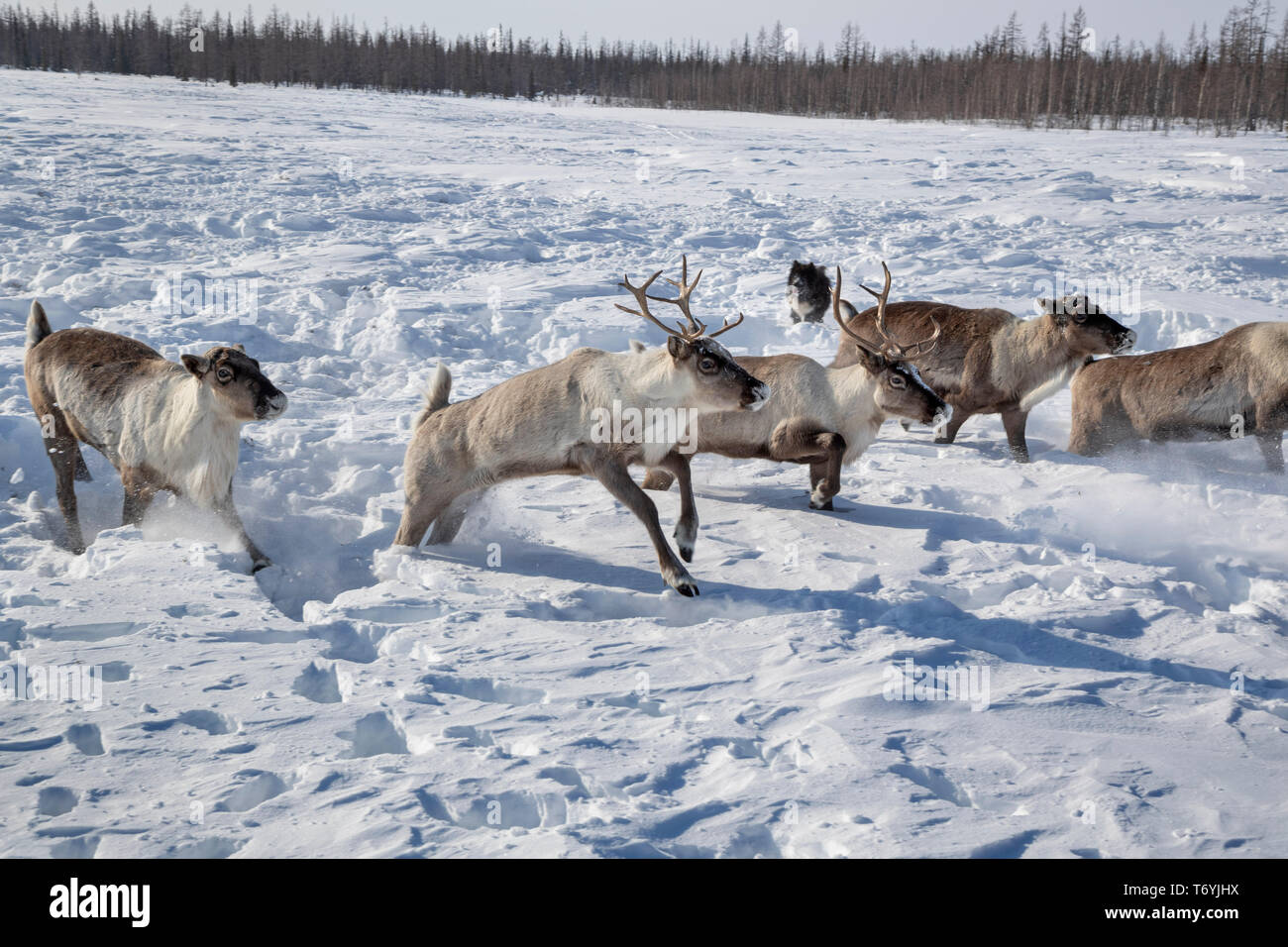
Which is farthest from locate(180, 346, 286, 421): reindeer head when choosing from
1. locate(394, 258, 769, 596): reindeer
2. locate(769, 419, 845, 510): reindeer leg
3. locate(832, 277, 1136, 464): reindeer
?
locate(832, 277, 1136, 464): reindeer

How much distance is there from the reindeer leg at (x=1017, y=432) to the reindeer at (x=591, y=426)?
2.97 metres

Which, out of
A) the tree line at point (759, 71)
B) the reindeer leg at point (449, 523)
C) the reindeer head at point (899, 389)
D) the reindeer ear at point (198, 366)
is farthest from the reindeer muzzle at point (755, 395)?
the tree line at point (759, 71)

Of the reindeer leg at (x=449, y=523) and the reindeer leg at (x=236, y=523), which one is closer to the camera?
the reindeer leg at (x=236, y=523)

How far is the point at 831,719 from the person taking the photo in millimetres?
3639

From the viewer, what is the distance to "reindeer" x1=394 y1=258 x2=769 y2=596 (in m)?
5.26

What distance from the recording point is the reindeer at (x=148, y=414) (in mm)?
5504

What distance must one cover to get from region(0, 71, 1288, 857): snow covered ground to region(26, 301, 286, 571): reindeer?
224mm

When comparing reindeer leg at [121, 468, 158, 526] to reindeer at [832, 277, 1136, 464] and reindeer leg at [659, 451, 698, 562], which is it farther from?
reindeer at [832, 277, 1136, 464]

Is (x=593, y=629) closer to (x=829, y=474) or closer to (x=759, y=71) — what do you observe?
(x=829, y=474)

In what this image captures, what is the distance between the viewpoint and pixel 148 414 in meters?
5.73

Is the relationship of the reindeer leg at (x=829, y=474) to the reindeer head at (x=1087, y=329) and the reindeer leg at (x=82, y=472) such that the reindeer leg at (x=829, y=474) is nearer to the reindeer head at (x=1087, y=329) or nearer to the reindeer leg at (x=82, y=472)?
the reindeer head at (x=1087, y=329)

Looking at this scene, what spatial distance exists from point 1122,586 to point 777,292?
7.98 metres

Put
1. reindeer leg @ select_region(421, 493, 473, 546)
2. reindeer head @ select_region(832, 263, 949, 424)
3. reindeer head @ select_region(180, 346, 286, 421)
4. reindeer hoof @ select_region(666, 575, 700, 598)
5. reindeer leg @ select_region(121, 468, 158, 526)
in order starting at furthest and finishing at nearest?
A: reindeer head @ select_region(832, 263, 949, 424), reindeer leg @ select_region(421, 493, 473, 546), reindeer leg @ select_region(121, 468, 158, 526), reindeer head @ select_region(180, 346, 286, 421), reindeer hoof @ select_region(666, 575, 700, 598)

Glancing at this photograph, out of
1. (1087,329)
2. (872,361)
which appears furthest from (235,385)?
(1087,329)
